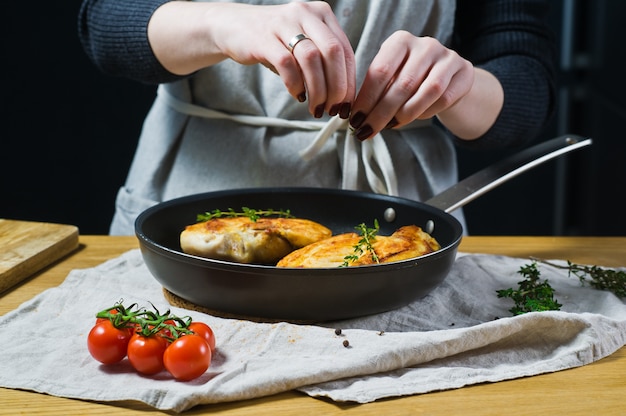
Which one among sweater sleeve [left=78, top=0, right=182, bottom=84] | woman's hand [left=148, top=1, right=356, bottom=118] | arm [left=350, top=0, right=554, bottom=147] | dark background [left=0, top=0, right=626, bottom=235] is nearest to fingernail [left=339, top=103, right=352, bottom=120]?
woman's hand [left=148, top=1, right=356, bottom=118]

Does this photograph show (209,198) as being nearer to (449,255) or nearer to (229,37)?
(229,37)

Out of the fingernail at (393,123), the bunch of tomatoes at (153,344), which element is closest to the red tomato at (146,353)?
the bunch of tomatoes at (153,344)

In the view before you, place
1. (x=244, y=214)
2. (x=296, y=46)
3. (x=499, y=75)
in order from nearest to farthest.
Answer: (x=296, y=46), (x=244, y=214), (x=499, y=75)

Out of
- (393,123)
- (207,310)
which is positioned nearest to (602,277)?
(393,123)

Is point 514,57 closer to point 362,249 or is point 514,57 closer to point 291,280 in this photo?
point 362,249

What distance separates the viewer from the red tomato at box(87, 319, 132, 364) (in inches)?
36.2

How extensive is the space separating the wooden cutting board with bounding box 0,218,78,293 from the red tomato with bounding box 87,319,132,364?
396 millimetres

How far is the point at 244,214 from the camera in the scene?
4.42 feet

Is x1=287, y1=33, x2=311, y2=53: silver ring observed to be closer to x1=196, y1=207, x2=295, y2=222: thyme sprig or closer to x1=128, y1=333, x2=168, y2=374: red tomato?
x1=196, y1=207, x2=295, y2=222: thyme sprig

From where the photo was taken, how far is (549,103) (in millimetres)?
1877

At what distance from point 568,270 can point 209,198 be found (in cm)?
65

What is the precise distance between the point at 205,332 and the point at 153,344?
69mm

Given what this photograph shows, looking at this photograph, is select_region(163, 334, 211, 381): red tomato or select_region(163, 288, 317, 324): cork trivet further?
select_region(163, 288, 317, 324): cork trivet

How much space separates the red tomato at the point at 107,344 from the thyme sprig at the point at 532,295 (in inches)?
22.0
